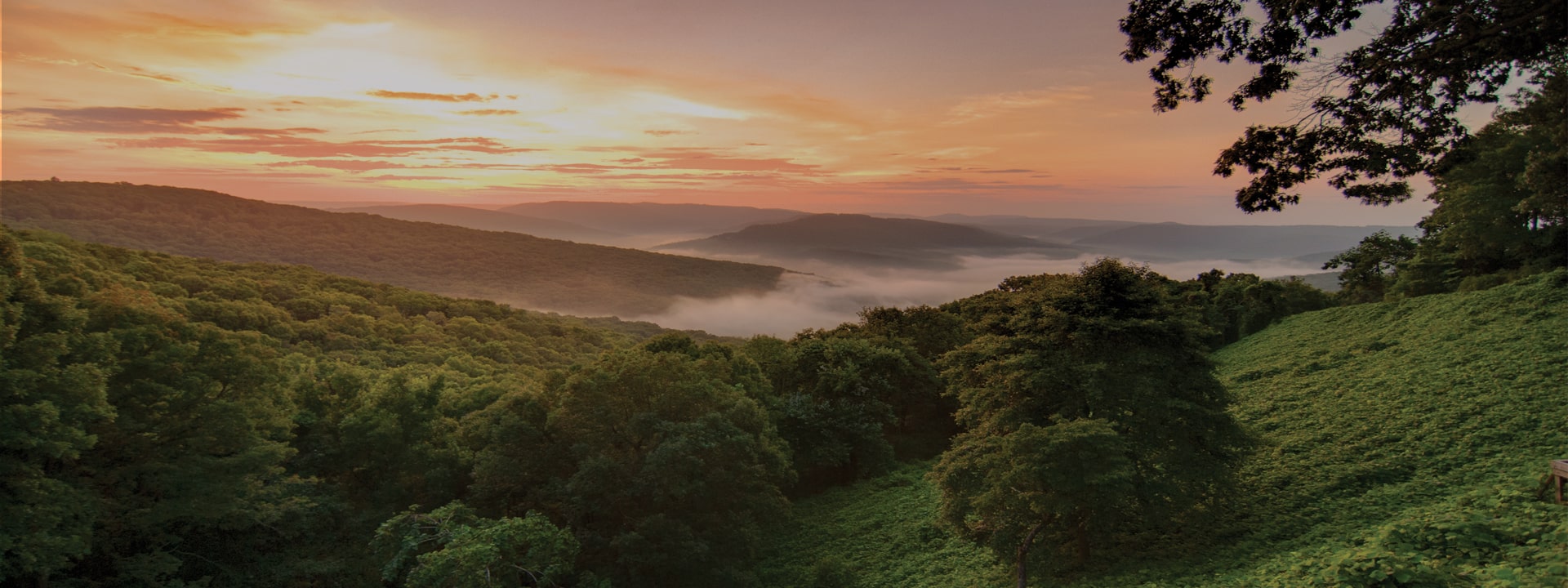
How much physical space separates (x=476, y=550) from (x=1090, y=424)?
15.7 metres

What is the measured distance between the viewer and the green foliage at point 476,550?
16766mm

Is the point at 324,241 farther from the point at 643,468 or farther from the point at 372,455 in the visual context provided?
the point at 643,468

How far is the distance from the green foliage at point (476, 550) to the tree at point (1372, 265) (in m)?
53.2

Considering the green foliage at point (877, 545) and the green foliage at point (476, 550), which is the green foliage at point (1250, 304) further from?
the green foliage at point (476, 550)

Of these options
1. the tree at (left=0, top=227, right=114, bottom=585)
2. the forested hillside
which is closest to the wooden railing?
the forested hillside

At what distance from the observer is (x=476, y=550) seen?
1672cm

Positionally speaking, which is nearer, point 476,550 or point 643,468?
point 476,550

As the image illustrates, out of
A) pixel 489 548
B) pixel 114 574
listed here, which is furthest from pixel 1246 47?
pixel 114 574

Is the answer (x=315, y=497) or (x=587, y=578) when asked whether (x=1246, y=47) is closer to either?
(x=587, y=578)

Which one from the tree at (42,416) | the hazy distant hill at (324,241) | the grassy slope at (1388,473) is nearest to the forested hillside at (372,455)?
the tree at (42,416)

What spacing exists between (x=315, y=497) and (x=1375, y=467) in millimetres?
34408

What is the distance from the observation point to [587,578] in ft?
70.4

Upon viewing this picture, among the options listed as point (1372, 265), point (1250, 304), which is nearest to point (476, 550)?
point (1250, 304)

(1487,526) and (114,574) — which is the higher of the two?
(1487,526)
